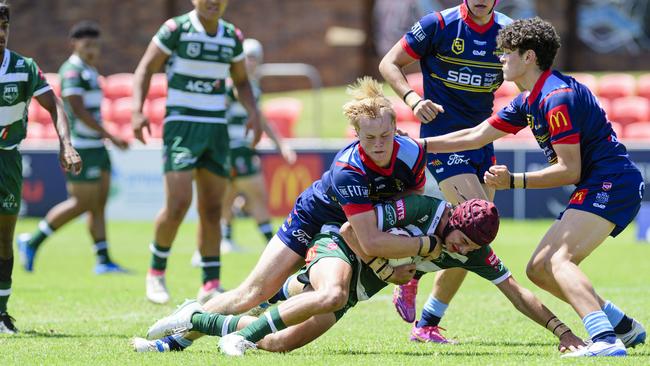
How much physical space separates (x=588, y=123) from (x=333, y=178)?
1.55 meters

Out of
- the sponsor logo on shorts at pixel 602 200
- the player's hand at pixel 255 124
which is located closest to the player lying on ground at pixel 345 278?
the sponsor logo on shorts at pixel 602 200

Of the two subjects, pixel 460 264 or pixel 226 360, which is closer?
pixel 226 360

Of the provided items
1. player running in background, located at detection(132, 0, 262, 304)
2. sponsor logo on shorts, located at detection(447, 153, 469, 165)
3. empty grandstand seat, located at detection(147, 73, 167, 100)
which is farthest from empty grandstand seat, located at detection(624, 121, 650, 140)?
sponsor logo on shorts, located at detection(447, 153, 469, 165)

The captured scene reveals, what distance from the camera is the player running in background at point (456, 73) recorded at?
7.88 meters

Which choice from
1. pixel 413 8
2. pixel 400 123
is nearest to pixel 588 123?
pixel 400 123

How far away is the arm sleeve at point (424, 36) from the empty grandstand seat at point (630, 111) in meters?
13.6

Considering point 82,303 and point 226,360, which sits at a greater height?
point 226,360

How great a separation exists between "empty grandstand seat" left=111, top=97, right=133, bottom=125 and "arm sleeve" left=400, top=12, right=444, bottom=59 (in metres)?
15.3

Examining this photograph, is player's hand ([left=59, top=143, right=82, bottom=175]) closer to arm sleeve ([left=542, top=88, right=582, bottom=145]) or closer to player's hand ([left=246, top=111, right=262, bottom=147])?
player's hand ([left=246, top=111, right=262, bottom=147])

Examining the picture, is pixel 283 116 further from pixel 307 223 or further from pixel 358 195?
pixel 358 195

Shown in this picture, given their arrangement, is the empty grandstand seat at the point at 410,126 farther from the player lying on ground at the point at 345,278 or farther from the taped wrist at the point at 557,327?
the player lying on ground at the point at 345,278

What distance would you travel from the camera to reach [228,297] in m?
6.96

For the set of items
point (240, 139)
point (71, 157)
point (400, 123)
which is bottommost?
point (400, 123)

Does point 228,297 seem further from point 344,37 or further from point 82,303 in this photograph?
point 344,37
